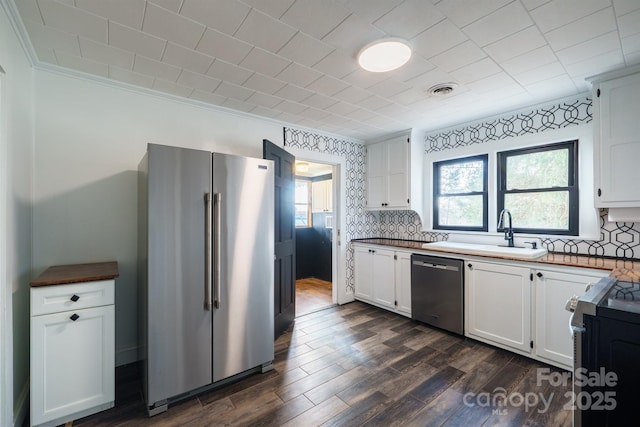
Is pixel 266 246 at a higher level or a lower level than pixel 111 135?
lower

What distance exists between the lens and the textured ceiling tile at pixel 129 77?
2.15 m

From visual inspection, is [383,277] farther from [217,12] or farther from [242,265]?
[217,12]

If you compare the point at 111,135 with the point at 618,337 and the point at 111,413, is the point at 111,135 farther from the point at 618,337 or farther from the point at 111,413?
the point at 618,337

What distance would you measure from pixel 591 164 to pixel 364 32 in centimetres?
245

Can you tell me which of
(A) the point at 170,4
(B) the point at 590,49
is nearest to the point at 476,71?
(B) the point at 590,49

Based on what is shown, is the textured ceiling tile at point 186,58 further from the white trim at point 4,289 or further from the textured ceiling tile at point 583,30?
the textured ceiling tile at point 583,30

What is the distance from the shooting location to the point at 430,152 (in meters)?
3.81

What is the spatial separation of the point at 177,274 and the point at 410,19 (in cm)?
215

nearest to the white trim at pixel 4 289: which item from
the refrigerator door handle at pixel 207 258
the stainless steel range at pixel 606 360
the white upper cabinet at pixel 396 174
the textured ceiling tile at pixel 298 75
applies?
the refrigerator door handle at pixel 207 258

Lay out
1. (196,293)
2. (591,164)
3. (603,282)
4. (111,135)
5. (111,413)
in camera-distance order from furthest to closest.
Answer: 1. (591,164)
2. (111,135)
3. (196,293)
4. (111,413)
5. (603,282)

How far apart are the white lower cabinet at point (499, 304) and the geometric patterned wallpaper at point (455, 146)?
68 cm

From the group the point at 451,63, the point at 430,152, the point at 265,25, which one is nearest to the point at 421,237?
the point at 430,152

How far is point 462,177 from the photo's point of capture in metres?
3.56

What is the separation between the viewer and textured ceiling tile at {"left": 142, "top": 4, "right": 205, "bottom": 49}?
1540 millimetres
